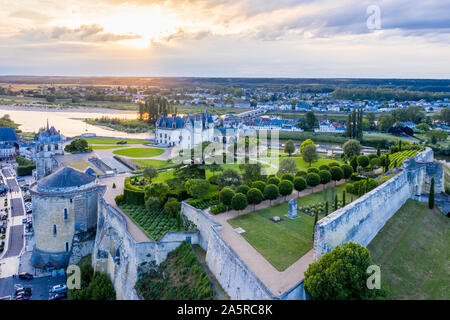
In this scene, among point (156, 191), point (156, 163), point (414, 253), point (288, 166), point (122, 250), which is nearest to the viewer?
point (414, 253)

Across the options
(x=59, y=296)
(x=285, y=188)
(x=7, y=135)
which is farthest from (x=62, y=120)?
(x=285, y=188)

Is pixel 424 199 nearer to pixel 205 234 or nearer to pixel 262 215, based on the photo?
pixel 262 215

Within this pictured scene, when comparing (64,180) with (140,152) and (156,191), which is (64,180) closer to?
(156,191)

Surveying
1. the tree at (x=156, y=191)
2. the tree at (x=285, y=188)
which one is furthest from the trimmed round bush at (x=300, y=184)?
the tree at (x=156, y=191)

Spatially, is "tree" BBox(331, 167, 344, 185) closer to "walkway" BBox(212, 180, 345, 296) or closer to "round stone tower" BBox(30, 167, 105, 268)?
"walkway" BBox(212, 180, 345, 296)

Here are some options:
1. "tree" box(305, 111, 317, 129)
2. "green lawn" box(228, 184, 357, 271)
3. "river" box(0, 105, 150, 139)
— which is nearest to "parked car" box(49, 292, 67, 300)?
"green lawn" box(228, 184, 357, 271)

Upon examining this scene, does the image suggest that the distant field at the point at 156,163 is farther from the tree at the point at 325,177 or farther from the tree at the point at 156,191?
the tree at the point at 325,177
